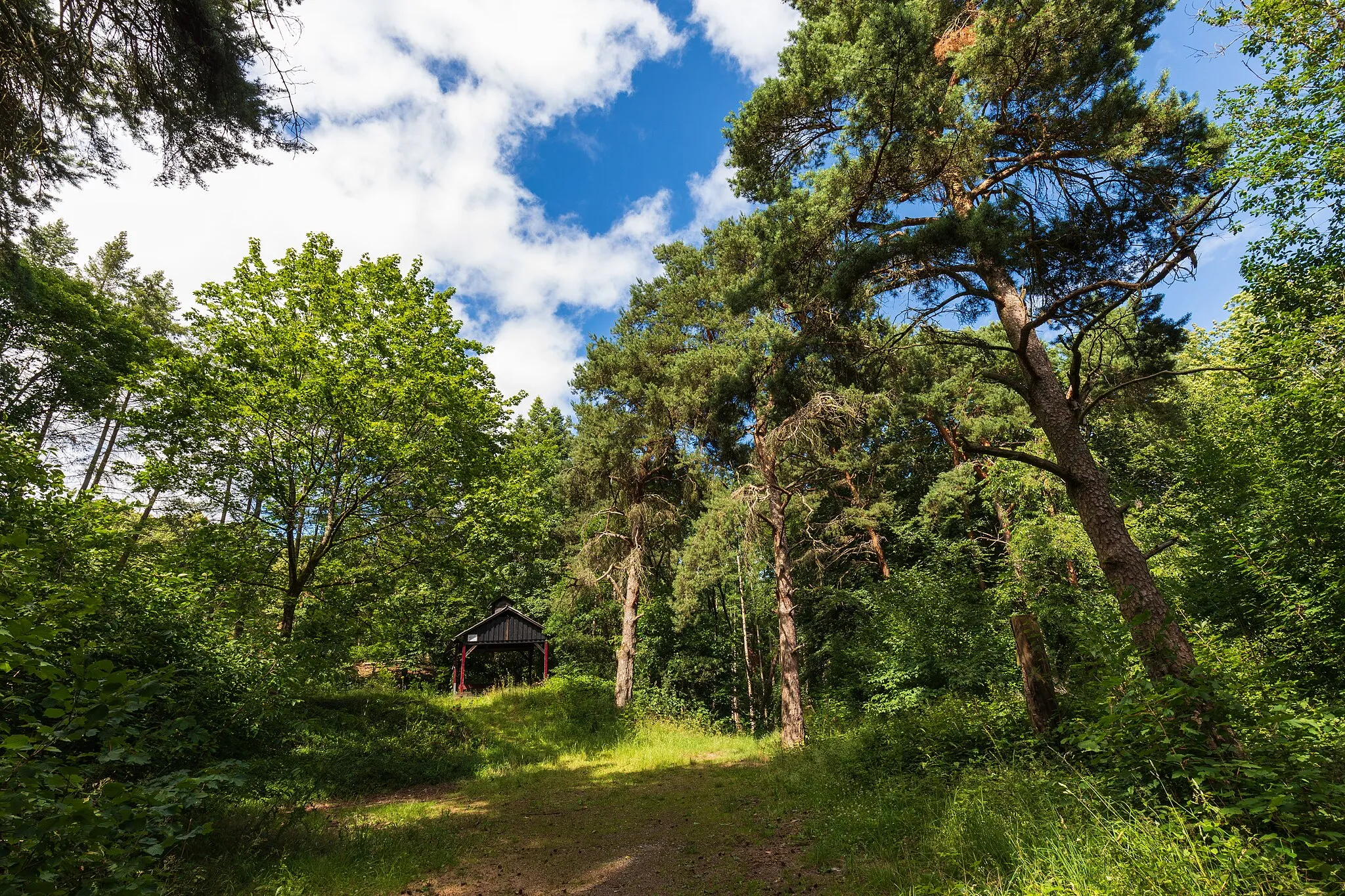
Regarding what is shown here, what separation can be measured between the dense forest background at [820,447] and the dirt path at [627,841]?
7.51 ft

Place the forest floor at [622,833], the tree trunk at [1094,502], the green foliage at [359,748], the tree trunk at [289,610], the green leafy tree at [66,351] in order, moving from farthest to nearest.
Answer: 1. the green leafy tree at [66,351]
2. the tree trunk at [289,610]
3. the green foliage at [359,748]
4. the forest floor at [622,833]
5. the tree trunk at [1094,502]

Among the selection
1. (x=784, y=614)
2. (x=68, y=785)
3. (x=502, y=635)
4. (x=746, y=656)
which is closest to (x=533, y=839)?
(x=68, y=785)

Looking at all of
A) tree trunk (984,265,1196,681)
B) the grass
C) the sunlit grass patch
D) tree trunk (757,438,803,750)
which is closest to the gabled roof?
the grass

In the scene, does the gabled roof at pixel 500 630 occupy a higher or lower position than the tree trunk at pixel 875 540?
lower

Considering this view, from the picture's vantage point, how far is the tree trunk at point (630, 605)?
682 inches

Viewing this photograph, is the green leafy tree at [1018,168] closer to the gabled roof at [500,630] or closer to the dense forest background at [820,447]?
the dense forest background at [820,447]

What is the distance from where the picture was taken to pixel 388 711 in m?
14.0

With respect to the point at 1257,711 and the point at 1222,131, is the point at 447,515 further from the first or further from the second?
the point at 1222,131

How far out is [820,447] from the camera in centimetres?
1151

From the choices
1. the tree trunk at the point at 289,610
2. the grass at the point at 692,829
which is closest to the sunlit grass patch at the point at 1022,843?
the grass at the point at 692,829

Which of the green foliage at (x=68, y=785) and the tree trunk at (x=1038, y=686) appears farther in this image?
the tree trunk at (x=1038, y=686)

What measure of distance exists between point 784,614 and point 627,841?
6.78m

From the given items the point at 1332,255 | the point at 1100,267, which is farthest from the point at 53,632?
the point at 1332,255

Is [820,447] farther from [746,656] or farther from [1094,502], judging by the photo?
[746,656]
